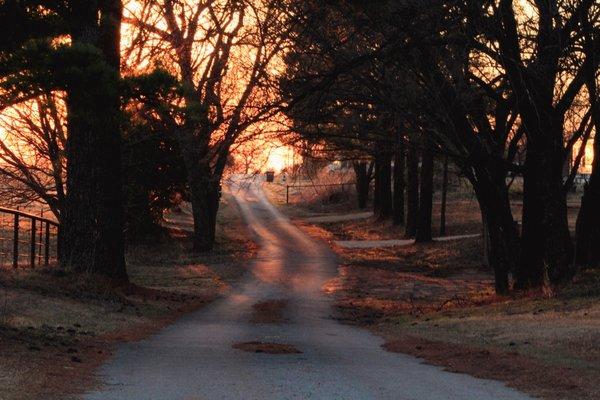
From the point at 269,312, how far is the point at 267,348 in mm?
7388

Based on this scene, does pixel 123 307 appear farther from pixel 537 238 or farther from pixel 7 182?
pixel 7 182

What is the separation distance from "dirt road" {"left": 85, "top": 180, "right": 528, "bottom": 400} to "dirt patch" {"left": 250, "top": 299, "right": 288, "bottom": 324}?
15 cm

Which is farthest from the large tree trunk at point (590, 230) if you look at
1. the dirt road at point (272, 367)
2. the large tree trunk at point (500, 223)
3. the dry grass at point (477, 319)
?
the dirt road at point (272, 367)

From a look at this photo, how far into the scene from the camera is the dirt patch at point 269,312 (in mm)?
18531

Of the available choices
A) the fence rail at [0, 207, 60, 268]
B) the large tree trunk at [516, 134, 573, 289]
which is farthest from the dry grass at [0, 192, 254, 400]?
the large tree trunk at [516, 134, 573, 289]

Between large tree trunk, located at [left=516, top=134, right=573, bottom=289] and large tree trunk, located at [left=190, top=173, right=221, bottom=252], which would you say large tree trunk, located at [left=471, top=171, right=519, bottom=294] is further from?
large tree trunk, located at [left=190, top=173, right=221, bottom=252]

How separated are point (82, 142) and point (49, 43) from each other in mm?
8706

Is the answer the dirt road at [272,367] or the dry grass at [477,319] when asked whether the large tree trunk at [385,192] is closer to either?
the dry grass at [477,319]

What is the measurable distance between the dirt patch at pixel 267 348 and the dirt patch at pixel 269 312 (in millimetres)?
4408

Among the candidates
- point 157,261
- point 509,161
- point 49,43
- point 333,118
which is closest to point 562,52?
point 509,161

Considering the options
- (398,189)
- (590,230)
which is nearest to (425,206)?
(398,189)

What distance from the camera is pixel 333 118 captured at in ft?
73.4

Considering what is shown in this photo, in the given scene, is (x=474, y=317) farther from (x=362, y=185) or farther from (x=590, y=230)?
(x=362, y=185)

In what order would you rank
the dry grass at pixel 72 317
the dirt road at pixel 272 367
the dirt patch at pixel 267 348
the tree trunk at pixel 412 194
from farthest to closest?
1. the tree trunk at pixel 412 194
2. the dirt patch at pixel 267 348
3. the dry grass at pixel 72 317
4. the dirt road at pixel 272 367
